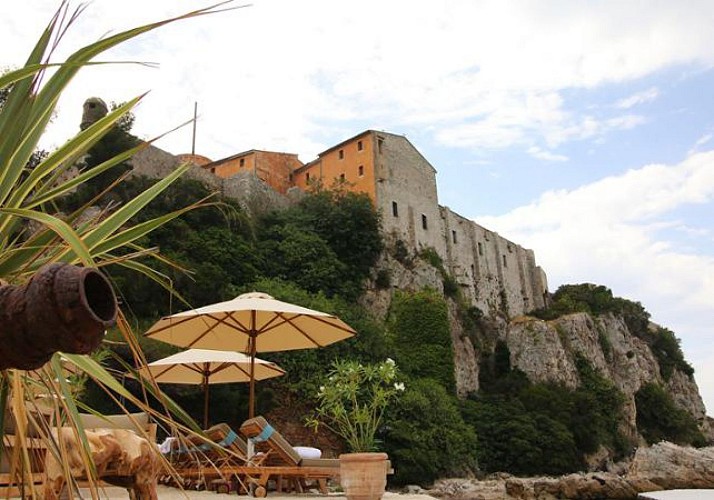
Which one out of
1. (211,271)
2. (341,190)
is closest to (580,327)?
(341,190)

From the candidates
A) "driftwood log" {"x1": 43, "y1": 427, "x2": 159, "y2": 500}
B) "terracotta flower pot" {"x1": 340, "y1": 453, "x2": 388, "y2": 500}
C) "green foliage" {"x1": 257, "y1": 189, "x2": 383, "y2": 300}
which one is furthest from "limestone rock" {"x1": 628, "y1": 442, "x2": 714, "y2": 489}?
"driftwood log" {"x1": 43, "y1": 427, "x2": 159, "y2": 500}

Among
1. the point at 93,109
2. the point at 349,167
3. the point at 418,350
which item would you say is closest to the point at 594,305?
the point at 349,167

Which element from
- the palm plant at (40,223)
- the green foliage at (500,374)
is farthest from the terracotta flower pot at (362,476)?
the green foliage at (500,374)

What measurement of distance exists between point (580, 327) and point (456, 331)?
789 centimetres

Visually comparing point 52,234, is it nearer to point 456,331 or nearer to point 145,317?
point 145,317

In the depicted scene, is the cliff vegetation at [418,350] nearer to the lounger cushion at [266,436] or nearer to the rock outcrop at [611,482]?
the rock outcrop at [611,482]

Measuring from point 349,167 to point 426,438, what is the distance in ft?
47.0

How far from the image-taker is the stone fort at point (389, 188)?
2388 cm

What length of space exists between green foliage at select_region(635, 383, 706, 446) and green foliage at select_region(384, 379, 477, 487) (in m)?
17.7

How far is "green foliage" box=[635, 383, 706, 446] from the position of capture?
3131 cm

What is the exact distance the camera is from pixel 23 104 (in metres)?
1.40

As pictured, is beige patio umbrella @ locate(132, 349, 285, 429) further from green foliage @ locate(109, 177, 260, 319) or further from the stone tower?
the stone tower

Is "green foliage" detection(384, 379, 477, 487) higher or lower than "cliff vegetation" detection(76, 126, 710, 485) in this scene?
lower

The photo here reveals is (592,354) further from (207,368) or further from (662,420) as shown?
(207,368)
